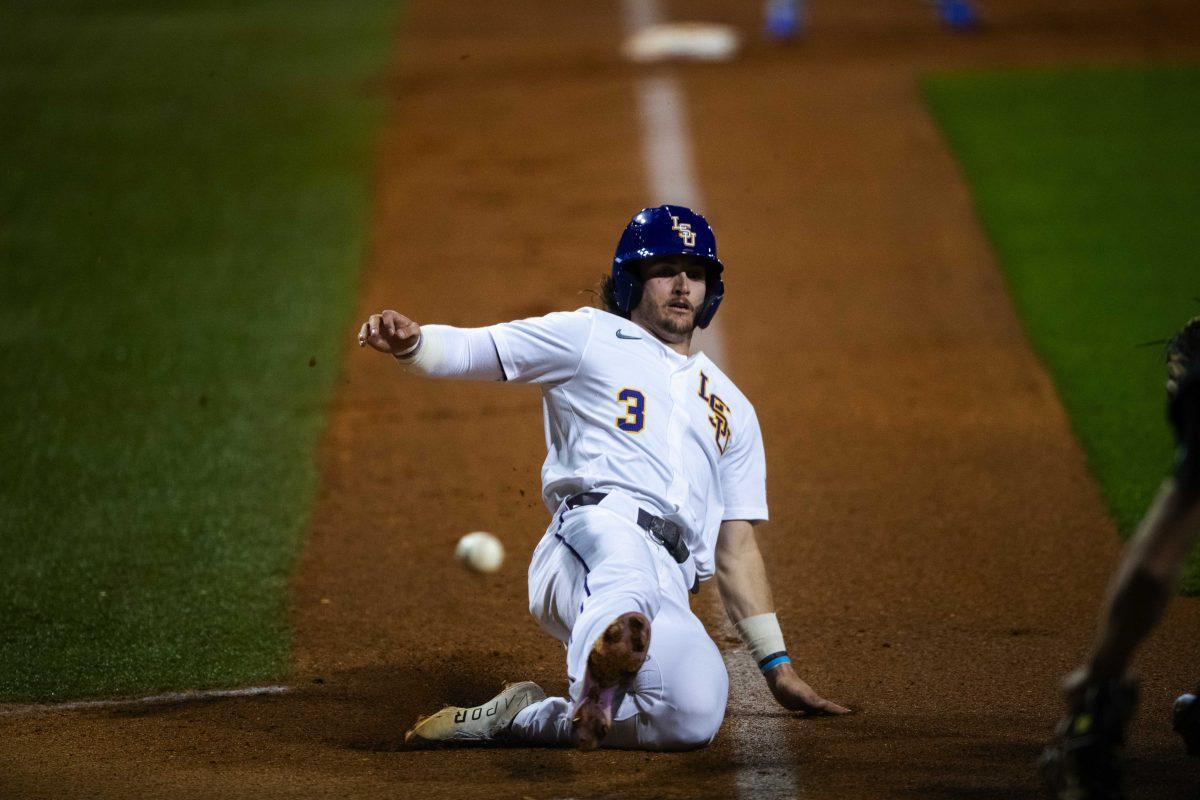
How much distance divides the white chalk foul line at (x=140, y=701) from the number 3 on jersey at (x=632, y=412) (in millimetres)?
1666

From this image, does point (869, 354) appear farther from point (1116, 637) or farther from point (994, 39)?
point (994, 39)

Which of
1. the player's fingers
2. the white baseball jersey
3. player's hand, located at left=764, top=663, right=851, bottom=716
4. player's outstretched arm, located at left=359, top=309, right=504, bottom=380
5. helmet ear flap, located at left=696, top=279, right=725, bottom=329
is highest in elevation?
helmet ear flap, located at left=696, top=279, right=725, bottom=329

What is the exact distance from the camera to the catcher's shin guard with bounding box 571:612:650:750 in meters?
4.14

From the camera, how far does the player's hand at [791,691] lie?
16.4 ft

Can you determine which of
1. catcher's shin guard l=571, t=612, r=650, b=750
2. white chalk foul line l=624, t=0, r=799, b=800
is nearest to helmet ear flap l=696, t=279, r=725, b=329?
white chalk foul line l=624, t=0, r=799, b=800

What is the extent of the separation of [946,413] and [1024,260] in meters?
2.91

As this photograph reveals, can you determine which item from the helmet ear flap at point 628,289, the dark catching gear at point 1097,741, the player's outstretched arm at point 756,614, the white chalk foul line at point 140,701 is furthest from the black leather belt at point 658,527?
the dark catching gear at point 1097,741

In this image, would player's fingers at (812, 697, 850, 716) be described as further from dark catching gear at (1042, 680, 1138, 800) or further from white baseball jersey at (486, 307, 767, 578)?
dark catching gear at (1042, 680, 1138, 800)

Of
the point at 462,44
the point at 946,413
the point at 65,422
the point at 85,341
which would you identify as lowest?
the point at 946,413

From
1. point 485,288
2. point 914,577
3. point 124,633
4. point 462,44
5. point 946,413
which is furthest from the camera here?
point 462,44

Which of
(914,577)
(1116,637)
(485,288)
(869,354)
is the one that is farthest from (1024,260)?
(1116,637)

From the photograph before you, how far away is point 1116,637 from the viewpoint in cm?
337

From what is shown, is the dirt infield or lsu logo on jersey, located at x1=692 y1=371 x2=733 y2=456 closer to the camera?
the dirt infield

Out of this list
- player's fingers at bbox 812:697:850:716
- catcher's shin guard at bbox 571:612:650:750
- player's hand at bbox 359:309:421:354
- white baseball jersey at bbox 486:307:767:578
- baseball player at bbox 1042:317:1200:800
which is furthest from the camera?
player's fingers at bbox 812:697:850:716
